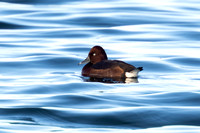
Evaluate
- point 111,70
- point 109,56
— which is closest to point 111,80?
point 111,70

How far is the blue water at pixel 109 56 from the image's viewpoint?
9.14 metres

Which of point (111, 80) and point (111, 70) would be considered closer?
point (111, 80)

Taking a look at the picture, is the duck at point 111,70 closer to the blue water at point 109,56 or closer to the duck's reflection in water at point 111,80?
the duck's reflection in water at point 111,80

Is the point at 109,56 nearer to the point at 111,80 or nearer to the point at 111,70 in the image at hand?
the point at 111,70

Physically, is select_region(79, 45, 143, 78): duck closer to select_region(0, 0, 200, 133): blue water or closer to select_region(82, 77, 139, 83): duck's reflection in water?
select_region(82, 77, 139, 83): duck's reflection in water

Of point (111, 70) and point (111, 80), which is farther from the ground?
point (111, 70)

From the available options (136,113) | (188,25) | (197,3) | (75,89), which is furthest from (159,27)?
(136,113)

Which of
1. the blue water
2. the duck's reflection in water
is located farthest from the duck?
the blue water

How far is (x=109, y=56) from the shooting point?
651 inches

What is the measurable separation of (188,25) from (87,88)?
11492mm

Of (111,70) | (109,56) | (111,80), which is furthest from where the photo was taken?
(109,56)

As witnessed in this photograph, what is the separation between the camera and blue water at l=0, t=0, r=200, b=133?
9.14 meters

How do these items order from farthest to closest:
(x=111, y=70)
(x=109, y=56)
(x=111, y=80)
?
(x=109, y=56), (x=111, y=70), (x=111, y=80)

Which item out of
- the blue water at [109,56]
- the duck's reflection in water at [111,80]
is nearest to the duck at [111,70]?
the duck's reflection in water at [111,80]
